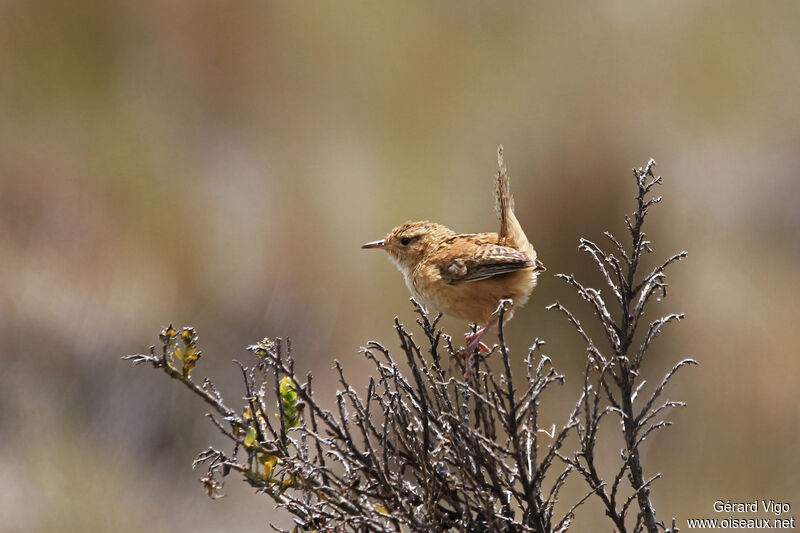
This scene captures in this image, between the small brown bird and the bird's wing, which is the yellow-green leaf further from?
the bird's wing

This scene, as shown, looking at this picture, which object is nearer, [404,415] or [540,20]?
[404,415]

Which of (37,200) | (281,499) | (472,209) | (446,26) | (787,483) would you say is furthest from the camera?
(446,26)

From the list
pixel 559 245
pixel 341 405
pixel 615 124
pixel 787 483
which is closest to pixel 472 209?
pixel 559 245

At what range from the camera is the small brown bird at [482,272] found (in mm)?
4230

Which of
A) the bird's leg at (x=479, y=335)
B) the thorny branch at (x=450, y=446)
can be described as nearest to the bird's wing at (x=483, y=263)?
the bird's leg at (x=479, y=335)

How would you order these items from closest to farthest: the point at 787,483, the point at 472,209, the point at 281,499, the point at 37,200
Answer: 1. the point at 281,499
2. the point at 787,483
3. the point at 37,200
4. the point at 472,209

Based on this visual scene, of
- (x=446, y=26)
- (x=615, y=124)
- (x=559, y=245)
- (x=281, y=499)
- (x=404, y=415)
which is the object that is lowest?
(x=281, y=499)

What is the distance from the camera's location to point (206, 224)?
9367mm

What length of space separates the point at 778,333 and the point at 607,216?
2065 mm

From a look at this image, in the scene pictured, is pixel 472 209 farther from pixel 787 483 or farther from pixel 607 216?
pixel 787 483

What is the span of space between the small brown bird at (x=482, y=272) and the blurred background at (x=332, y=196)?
13.1ft

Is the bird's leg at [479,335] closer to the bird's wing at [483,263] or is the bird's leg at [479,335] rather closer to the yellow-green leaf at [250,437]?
the bird's wing at [483,263]

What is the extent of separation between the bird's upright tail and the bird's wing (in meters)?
0.08

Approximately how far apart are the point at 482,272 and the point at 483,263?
0.17ft
